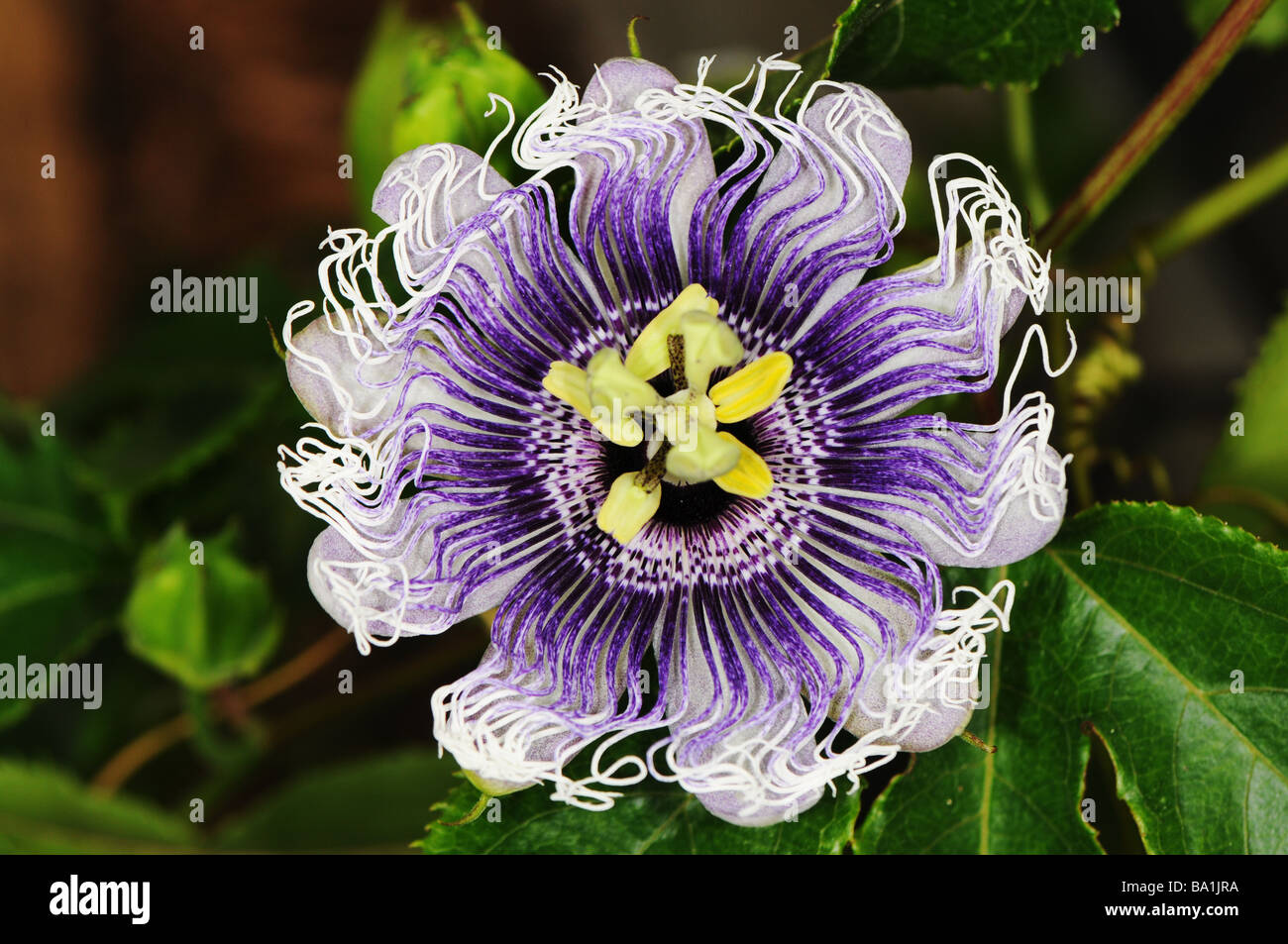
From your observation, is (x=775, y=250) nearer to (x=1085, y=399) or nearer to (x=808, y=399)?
(x=808, y=399)

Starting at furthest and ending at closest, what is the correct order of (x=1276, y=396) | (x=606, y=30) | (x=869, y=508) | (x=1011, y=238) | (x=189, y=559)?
(x=606, y=30) < (x=1276, y=396) < (x=189, y=559) < (x=869, y=508) < (x=1011, y=238)

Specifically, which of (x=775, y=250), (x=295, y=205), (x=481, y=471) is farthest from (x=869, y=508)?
(x=295, y=205)

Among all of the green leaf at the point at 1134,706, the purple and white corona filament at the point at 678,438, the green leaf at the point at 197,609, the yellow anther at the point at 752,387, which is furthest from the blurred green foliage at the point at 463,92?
the green leaf at the point at 1134,706

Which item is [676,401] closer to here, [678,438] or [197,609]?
[678,438]

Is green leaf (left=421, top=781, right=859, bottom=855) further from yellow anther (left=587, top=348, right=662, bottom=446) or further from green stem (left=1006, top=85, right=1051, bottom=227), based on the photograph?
green stem (left=1006, top=85, right=1051, bottom=227)

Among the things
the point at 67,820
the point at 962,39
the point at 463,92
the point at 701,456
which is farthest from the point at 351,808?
the point at 962,39

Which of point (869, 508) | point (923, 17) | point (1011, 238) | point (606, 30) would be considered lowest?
point (869, 508)
